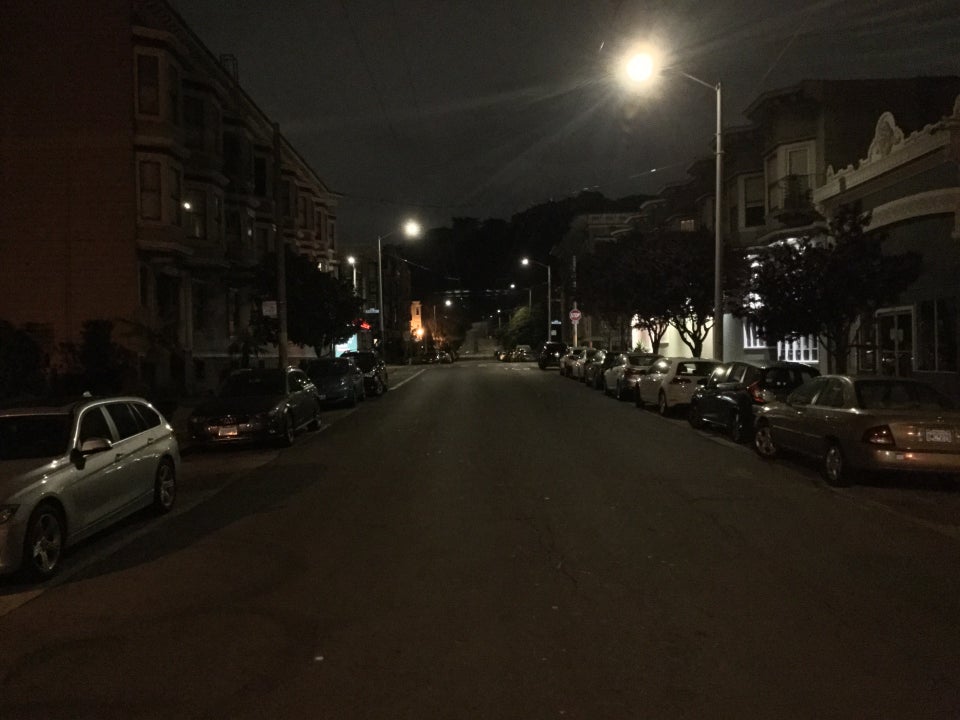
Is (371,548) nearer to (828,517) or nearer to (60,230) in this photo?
(828,517)

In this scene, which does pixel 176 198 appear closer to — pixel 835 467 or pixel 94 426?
pixel 94 426

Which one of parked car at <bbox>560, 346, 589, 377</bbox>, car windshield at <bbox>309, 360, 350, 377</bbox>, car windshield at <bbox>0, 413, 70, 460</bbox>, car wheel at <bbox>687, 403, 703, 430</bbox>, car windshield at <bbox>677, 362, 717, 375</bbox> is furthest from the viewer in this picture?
parked car at <bbox>560, 346, 589, 377</bbox>

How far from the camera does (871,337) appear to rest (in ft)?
74.5

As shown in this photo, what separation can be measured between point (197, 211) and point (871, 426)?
23.7m

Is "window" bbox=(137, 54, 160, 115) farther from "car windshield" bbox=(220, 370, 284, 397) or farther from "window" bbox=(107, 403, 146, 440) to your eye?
"window" bbox=(107, 403, 146, 440)

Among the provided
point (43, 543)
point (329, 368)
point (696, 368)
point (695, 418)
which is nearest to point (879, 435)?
point (695, 418)

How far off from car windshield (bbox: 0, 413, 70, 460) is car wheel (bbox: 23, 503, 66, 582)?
677 mm

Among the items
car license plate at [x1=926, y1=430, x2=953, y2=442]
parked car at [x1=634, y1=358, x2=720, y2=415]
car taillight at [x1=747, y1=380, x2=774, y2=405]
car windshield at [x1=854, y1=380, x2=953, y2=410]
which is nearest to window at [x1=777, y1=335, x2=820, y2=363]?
parked car at [x1=634, y1=358, x2=720, y2=415]

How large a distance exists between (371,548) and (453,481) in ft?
12.1

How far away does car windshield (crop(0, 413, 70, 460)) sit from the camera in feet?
27.0

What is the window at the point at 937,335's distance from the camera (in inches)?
766

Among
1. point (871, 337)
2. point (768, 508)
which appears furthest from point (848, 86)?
point (768, 508)

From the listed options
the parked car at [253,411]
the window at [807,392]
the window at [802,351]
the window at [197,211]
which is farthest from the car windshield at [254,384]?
the window at [802,351]

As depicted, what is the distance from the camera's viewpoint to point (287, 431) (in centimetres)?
1645
